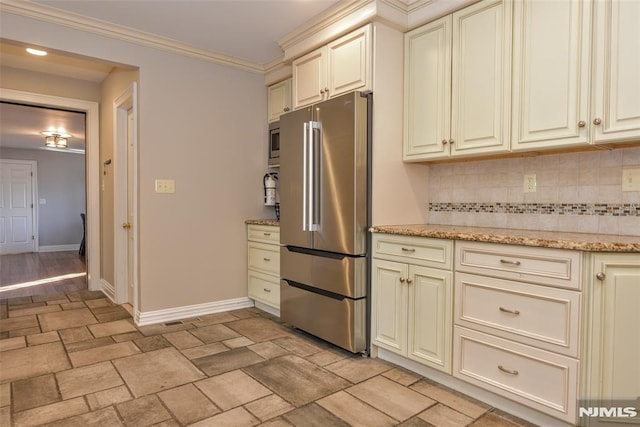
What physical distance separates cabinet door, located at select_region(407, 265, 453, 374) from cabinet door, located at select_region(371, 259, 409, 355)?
0.05 meters

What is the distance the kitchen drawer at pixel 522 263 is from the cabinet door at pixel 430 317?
0.18 metres

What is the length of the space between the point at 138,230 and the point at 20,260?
5946mm

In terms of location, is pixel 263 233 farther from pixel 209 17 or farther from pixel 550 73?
pixel 550 73

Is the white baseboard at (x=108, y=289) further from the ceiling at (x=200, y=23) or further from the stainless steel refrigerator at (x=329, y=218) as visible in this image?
the ceiling at (x=200, y=23)

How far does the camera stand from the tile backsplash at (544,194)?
6.72 ft

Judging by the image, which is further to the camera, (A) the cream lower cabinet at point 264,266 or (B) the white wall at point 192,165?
(A) the cream lower cabinet at point 264,266

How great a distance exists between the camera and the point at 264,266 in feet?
11.9

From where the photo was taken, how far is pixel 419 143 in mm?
2678

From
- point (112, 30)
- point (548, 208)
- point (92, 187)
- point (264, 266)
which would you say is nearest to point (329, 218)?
point (264, 266)

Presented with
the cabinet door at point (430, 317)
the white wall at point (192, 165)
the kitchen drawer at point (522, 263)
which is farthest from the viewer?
the white wall at point (192, 165)

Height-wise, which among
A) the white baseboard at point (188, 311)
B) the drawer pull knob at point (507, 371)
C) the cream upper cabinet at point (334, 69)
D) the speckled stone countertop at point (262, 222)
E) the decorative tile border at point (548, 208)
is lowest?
the white baseboard at point (188, 311)

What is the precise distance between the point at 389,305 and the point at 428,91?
1.48 metres

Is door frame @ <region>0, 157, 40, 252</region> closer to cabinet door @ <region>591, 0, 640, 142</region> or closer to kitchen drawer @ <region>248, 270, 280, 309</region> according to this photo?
kitchen drawer @ <region>248, 270, 280, 309</region>

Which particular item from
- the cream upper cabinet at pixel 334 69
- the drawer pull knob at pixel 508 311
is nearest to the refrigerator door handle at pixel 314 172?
the cream upper cabinet at pixel 334 69
